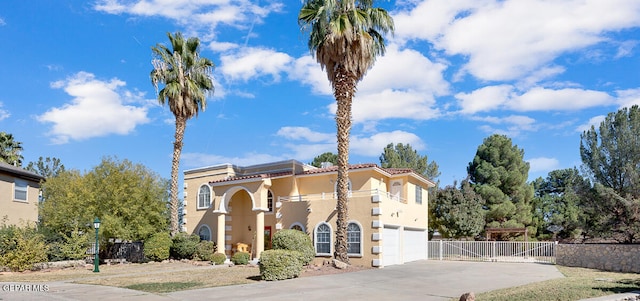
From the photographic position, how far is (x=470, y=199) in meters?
40.8

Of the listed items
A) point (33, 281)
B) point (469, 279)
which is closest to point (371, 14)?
point (469, 279)

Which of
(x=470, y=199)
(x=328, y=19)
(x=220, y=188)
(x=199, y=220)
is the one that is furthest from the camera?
(x=470, y=199)

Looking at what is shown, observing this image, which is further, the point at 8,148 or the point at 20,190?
the point at 8,148

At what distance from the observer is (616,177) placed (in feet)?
98.3

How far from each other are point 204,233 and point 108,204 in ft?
21.9

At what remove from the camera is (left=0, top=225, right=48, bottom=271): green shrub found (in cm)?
2367

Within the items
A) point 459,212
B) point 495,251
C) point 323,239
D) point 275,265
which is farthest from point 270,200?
point 459,212

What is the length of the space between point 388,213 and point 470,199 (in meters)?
16.0

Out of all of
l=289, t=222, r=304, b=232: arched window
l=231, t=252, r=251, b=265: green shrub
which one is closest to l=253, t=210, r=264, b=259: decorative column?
l=231, t=252, r=251, b=265: green shrub

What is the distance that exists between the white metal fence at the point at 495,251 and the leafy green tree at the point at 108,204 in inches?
700

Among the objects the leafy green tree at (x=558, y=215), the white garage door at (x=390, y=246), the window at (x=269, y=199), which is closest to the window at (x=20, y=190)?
the window at (x=269, y=199)

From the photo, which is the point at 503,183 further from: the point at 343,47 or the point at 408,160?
the point at 343,47

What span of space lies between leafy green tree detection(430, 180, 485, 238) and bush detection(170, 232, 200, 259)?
1984cm

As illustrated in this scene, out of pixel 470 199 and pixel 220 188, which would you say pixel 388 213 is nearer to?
pixel 220 188
